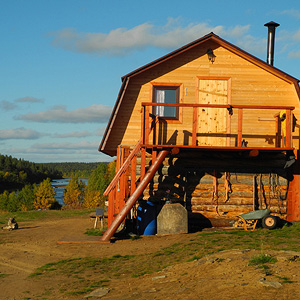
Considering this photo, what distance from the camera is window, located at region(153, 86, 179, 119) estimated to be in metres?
18.4

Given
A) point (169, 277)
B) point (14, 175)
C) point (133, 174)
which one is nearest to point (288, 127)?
point (133, 174)

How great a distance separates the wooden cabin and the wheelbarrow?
1.24 metres

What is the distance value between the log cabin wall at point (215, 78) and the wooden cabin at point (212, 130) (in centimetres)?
4

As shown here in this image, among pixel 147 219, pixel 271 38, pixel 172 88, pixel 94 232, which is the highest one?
pixel 271 38

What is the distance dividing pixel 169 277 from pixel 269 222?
317 inches

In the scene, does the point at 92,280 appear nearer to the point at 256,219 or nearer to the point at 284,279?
the point at 284,279

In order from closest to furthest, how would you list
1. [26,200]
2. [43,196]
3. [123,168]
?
[123,168], [26,200], [43,196]

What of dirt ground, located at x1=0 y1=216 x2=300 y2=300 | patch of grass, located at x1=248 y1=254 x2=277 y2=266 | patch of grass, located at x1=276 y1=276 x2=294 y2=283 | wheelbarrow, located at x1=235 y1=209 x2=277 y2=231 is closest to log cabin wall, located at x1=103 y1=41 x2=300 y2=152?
wheelbarrow, located at x1=235 y1=209 x2=277 y2=231

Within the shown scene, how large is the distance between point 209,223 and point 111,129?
5440mm

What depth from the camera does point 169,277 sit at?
9656 mm

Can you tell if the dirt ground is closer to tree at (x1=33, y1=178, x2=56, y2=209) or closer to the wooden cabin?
the wooden cabin

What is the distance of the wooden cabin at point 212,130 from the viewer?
18188mm

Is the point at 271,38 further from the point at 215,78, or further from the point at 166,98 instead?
Answer: the point at 166,98

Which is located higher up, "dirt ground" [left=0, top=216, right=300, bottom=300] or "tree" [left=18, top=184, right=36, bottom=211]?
"dirt ground" [left=0, top=216, right=300, bottom=300]
